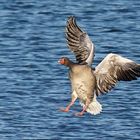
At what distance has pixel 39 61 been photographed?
73.9ft

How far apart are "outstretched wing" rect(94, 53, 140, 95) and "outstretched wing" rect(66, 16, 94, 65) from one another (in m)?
0.54

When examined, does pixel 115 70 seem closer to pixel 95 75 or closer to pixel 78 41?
pixel 95 75

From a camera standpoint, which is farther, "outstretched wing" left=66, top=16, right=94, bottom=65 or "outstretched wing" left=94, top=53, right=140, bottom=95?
"outstretched wing" left=66, top=16, right=94, bottom=65

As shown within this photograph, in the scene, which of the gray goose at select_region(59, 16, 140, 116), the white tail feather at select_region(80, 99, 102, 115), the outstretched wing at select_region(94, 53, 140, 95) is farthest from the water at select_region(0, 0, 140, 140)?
the outstretched wing at select_region(94, 53, 140, 95)

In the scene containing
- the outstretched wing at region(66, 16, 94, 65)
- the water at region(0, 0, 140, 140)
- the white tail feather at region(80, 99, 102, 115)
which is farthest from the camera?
the water at region(0, 0, 140, 140)

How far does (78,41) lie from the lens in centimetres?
1375

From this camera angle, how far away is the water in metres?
17.7

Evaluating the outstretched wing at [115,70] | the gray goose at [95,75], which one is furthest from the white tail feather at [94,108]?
the outstretched wing at [115,70]

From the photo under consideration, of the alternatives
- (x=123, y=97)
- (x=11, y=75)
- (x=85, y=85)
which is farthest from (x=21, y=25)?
(x=85, y=85)

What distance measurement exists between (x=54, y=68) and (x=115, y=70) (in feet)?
29.2

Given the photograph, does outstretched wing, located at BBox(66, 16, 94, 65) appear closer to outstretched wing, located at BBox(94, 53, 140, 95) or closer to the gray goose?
the gray goose

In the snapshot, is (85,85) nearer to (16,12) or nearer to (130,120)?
(130,120)

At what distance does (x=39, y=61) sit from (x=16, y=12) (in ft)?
22.9

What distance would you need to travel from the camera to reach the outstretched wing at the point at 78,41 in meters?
13.6
